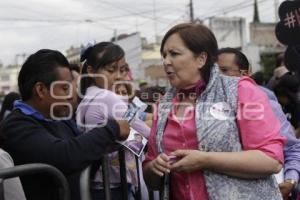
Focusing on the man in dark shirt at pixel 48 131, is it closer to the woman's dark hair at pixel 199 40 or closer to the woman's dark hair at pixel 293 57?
the woman's dark hair at pixel 199 40

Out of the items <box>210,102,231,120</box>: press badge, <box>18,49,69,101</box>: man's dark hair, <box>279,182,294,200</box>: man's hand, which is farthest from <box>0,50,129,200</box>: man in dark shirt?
<box>279,182,294,200</box>: man's hand

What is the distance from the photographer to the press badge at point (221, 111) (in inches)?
75.2

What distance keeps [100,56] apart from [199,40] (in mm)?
835

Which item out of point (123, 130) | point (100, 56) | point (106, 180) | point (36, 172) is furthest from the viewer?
point (100, 56)

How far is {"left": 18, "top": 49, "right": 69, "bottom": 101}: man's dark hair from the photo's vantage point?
222 centimetres

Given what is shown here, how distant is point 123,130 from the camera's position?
2148 millimetres

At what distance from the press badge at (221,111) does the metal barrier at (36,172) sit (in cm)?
68

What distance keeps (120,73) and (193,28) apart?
2.57 feet

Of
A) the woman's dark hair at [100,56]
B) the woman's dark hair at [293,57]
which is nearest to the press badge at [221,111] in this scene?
the woman's dark hair at [100,56]

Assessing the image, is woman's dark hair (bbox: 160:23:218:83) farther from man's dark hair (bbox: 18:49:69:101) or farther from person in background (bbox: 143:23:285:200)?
man's dark hair (bbox: 18:49:69:101)

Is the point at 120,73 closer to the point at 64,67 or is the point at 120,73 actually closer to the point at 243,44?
the point at 64,67

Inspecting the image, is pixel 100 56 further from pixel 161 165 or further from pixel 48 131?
pixel 161 165

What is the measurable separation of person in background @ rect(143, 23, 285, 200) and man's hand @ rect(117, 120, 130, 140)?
0.14 m

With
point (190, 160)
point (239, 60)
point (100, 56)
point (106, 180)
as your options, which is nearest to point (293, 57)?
point (239, 60)
